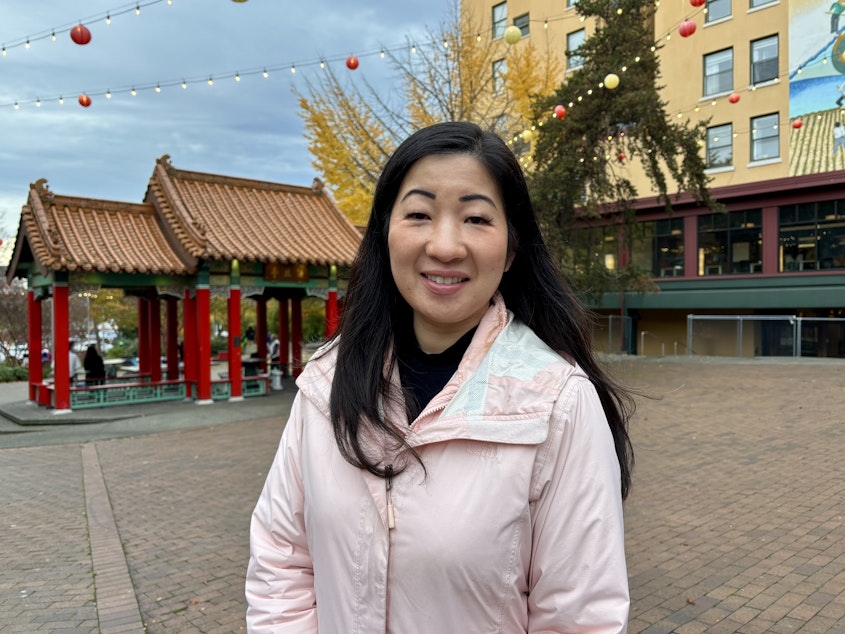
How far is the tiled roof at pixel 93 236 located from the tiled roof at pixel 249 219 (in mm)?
508

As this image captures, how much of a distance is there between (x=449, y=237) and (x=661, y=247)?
2568cm

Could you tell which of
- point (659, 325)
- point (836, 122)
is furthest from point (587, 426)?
point (659, 325)

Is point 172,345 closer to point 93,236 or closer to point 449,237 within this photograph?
point 93,236

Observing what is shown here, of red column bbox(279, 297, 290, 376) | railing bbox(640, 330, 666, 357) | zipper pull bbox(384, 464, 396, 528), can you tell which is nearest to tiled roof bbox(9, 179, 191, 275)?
red column bbox(279, 297, 290, 376)

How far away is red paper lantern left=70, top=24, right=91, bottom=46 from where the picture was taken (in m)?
8.84

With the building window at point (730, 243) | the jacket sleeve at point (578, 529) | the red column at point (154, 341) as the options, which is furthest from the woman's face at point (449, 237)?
the building window at point (730, 243)

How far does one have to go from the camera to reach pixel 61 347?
12.6 meters

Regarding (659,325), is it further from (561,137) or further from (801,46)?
(561,137)

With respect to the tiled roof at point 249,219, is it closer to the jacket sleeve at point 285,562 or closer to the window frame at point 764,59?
the jacket sleeve at point 285,562

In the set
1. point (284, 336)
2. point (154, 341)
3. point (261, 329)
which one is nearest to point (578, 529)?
point (154, 341)

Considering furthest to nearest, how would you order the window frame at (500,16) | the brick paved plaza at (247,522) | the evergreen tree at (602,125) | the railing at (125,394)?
the window frame at (500,16) < the evergreen tree at (602,125) < the railing at (125,394) < the brick paved plaza at (247,522)

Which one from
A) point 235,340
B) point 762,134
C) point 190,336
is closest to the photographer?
point 235,340

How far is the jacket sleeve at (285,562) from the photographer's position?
1681 mm

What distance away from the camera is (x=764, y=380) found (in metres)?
14.2
